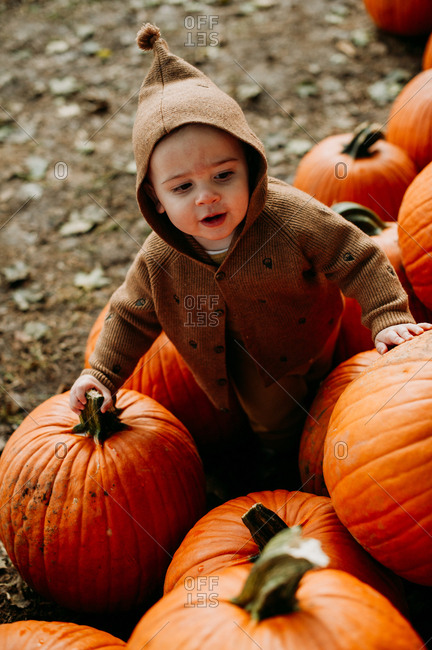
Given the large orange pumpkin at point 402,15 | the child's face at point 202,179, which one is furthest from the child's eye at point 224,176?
the large orange pumpkin at point 402,15

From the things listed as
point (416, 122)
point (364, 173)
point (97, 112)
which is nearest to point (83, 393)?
point (364, 173)

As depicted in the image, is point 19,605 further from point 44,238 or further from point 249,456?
point 44,238

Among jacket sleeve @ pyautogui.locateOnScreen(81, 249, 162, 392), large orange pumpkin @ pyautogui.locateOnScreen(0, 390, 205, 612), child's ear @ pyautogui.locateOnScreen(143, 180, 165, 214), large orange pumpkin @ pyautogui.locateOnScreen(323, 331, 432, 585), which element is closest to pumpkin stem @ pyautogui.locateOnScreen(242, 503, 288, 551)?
large orange pumpkin @ pyautogui.locateOnScreen(323, 331, 432, 585)

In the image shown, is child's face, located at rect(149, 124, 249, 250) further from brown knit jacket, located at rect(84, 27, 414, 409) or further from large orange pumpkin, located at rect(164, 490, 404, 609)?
large orange pumpkin, located at rect(164, 490, 404, 609)

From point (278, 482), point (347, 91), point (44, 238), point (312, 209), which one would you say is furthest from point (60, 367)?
point (347, 91)

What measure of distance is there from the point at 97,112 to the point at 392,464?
146 inches

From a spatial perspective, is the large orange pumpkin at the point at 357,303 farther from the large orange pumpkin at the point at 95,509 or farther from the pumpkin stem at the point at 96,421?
the pumpkin stem at the point at 96,421

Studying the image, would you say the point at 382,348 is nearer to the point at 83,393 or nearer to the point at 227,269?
the point at 227,269

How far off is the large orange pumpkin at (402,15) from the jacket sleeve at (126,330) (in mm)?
3405

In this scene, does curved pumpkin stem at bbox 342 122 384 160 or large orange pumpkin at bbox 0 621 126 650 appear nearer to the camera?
large orange pumpkin at bbox 0 621 126 650

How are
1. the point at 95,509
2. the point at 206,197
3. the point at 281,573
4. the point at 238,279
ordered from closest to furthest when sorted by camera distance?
1. the point at 281,573
2. the point at 206,197
3. the point at 95,509
4. the point at 238,279

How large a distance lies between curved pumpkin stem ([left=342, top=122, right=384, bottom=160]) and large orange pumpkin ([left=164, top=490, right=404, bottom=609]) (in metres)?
1.72

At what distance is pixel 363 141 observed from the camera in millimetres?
2695

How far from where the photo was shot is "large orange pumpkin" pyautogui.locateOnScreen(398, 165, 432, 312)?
1966mm
